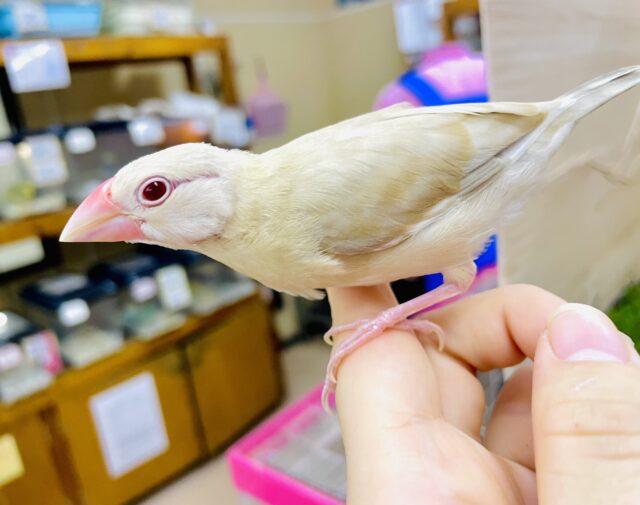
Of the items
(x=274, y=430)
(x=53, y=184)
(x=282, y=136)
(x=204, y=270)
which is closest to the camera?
(x=274, y=430)

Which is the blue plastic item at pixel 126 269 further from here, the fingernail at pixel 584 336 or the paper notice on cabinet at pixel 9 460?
the fingernail at pixel 584 336

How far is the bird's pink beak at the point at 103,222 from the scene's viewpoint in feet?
2.03

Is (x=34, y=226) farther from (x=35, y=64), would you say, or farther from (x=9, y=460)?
(x=9, y=460)

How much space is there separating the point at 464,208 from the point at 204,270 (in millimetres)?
1651

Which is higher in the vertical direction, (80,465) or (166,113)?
(166,113)

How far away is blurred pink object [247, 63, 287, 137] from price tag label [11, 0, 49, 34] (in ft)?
3.49

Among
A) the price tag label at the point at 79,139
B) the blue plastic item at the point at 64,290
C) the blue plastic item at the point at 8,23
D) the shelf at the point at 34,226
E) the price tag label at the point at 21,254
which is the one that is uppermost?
the blue plastic item at the point at 8,23

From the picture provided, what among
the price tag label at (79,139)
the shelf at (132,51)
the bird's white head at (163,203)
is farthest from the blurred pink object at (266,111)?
the bird's white head at (163,203)

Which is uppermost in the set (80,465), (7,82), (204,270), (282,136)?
(7,82)

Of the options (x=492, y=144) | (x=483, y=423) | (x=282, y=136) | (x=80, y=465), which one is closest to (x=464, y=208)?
(x=492, y=144)

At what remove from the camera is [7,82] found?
1.76m

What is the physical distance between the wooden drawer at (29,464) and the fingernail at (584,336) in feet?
4.93

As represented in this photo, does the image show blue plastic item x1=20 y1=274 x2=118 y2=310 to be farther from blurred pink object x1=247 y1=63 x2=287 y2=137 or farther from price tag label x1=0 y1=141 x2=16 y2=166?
blurred pink object x1=247 y1=63 x2=287 y2=137

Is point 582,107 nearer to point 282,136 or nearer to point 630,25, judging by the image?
point 630,25
